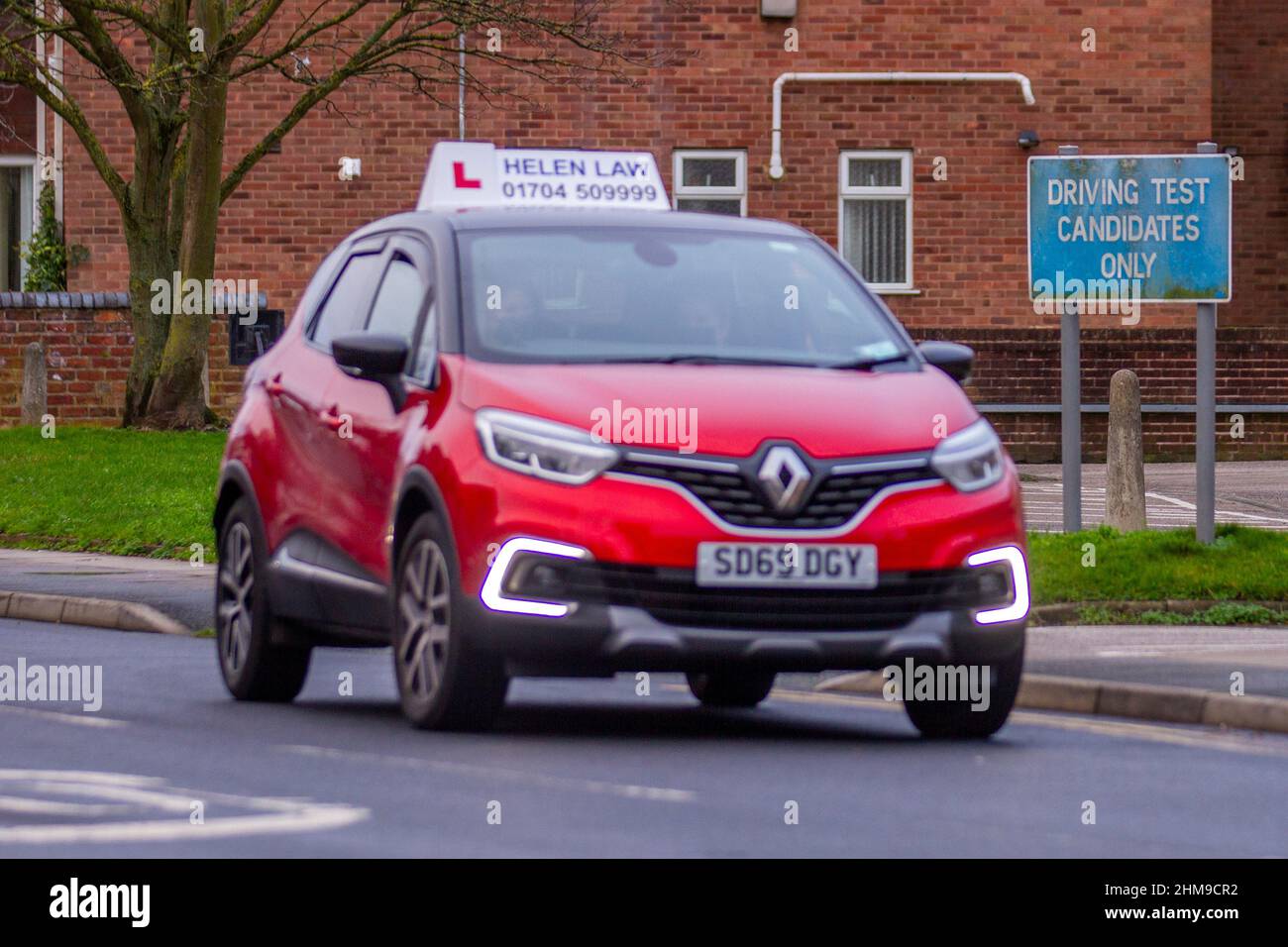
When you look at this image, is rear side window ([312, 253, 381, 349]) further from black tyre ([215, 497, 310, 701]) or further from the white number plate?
Result: the white number plate

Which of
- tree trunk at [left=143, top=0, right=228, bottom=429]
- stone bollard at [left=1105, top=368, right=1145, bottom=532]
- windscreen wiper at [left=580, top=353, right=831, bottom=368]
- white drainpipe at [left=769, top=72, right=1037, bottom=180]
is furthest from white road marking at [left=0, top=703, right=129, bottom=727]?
white drainpipe at [left=769, top=72, right=1037, bottom=180]

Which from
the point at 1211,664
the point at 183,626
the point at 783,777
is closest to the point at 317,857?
the point at 783,777

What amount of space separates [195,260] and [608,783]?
70.4ft

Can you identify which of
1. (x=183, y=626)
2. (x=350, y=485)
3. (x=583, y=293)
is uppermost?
(x=583, y=293)

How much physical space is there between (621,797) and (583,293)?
2.68 meters

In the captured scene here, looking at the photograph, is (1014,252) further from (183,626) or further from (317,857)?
(317,857)

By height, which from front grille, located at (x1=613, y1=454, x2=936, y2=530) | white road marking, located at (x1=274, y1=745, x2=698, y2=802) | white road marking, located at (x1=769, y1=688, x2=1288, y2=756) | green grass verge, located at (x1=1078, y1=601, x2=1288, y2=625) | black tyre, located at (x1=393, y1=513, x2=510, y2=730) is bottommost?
green grass verge, located at (x1=1078, y1=601, x2=1288, y2=625)

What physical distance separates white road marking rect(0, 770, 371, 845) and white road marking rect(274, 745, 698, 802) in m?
0.75

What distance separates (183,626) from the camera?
15352mm

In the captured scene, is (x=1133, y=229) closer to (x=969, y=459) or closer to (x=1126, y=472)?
(x=1126, y=472)

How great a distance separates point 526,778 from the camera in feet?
28.0

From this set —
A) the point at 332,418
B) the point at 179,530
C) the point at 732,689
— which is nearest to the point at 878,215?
the point at 179,530

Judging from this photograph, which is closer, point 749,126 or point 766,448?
point 766,448

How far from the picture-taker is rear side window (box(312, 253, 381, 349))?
11.1 m
